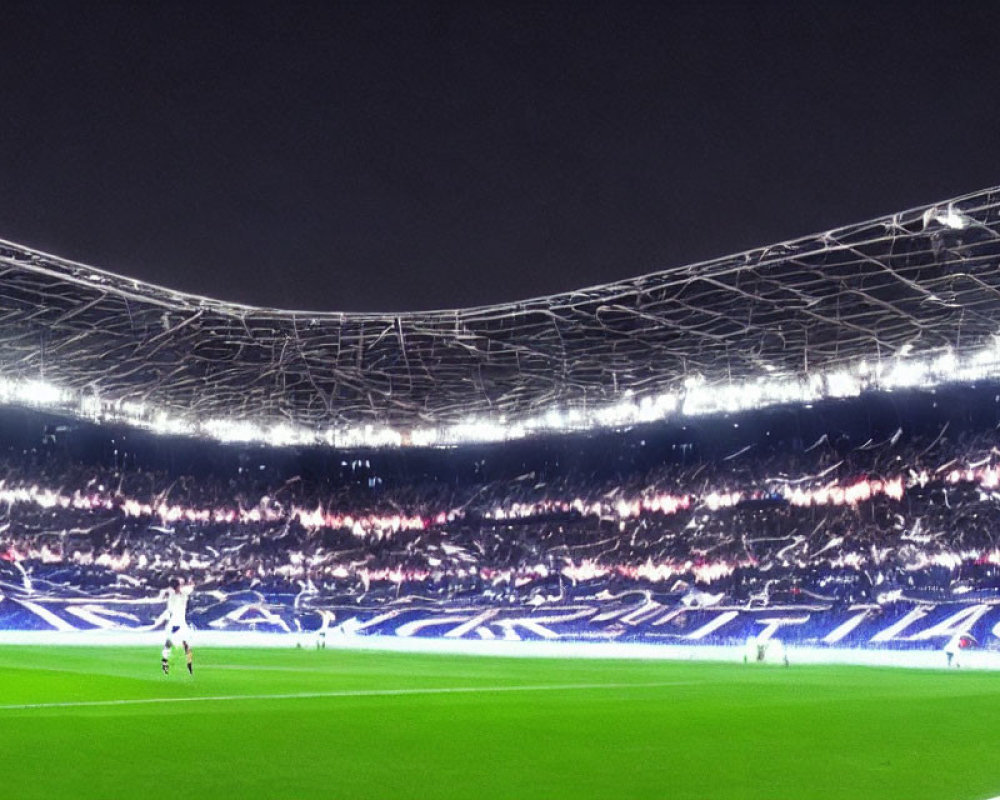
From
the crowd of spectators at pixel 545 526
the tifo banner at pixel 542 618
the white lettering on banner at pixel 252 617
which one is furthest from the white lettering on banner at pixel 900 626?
the white lettering on banner at pixel 252 617

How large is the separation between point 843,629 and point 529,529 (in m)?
23.1

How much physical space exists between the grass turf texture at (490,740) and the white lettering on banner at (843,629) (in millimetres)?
25291

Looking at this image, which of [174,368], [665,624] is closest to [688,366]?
[665,624]

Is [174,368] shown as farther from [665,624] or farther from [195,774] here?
[195,774]

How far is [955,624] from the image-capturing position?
137ft

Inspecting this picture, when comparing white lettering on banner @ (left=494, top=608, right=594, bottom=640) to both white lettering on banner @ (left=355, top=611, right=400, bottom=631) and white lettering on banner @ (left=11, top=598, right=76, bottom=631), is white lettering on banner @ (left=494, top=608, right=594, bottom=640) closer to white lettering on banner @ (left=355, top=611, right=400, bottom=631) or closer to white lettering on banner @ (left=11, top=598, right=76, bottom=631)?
white lettering on banner @ (left=355, top=611, right=400, bottom=631)

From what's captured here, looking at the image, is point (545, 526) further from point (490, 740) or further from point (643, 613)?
point (490, 740)

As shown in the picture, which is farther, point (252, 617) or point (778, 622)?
point (252, 617)

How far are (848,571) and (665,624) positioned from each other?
8.94 metres

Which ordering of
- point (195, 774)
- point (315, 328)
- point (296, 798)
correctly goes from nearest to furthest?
point (296, 798) → point (195, 774) → point (315, 328)

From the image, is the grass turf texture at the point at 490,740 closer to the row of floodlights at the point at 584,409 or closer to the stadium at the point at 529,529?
the stadium at the point at 529,529

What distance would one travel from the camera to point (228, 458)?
6944 cm

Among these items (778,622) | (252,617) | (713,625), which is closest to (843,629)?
(778,622)

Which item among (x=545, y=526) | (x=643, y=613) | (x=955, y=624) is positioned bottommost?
(x=955, y=624)
